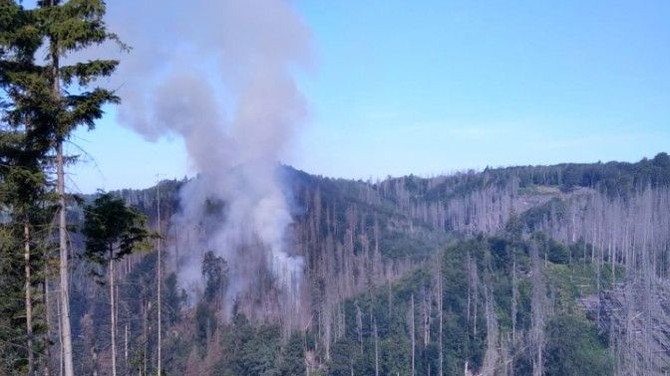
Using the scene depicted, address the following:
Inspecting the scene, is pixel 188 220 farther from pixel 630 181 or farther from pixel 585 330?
pixel 630 181

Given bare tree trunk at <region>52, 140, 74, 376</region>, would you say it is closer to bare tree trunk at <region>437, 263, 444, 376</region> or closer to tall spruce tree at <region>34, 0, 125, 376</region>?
tall spruce tree at <region>34, 0, 125, 376</region>

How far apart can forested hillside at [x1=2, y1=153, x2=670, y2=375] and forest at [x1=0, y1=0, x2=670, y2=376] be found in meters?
0.22

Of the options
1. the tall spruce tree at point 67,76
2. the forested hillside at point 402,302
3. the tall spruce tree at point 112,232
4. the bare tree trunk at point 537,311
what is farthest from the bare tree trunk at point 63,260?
the bare tree trunk at point 537,311

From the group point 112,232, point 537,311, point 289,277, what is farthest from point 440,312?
point 112,232

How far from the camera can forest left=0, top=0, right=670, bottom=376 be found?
12391mm

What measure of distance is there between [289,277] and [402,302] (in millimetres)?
15855

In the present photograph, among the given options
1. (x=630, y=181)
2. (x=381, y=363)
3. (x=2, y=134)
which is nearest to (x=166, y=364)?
(x=381, y=363)

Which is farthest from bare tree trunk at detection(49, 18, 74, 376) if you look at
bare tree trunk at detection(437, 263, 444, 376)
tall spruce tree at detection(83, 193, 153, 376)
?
bare tree trunk at detection(437, 263, 444, 376)

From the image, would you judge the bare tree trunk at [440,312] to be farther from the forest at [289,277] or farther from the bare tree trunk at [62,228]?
the bare tree trunk at [62,228]

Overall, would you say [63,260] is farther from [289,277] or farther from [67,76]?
[289,277]

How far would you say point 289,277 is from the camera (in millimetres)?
81750

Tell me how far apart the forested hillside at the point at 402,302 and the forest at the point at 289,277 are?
0.73ft

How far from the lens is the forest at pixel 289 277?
12.4 meters

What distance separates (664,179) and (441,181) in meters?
60.1
